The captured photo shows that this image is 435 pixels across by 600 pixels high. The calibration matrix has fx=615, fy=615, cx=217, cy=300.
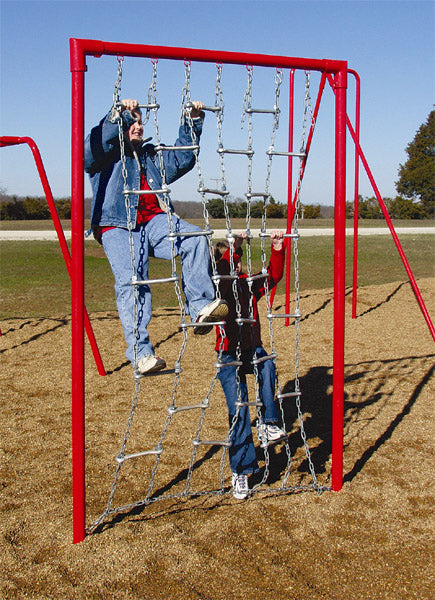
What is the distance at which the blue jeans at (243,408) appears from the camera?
11.3ft

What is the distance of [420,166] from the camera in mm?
44188

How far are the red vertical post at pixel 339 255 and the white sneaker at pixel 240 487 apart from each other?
0.52 meters

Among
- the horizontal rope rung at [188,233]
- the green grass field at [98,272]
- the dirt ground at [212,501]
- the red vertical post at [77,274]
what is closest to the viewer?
the dirt ground at [212,501]

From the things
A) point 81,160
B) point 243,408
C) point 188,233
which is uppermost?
point 81,160

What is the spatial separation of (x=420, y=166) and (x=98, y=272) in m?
35.7

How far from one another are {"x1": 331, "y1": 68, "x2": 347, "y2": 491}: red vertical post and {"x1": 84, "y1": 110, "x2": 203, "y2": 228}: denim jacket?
775mm

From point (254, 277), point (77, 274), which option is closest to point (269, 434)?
point (254, 277)

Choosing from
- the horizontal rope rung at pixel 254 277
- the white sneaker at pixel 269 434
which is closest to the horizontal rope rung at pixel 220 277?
the horizontal rope rung at pixel 254 277

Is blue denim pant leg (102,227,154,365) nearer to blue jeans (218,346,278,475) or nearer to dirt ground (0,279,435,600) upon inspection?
blue jeans (218,346,278,475)

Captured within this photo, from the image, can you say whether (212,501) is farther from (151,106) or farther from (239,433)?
(151,106)

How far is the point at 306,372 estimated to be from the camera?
20.1 feet

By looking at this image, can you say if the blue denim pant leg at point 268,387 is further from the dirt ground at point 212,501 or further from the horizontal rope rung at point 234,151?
A: the horizontal rope rung at point 234,151

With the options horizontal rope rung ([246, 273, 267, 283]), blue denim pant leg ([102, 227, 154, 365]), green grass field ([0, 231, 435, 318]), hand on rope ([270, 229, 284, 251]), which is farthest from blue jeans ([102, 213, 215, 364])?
green grass field ([0, 231, 435, 318])

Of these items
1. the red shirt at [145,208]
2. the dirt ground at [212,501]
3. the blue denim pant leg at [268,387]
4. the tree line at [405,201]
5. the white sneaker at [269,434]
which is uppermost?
the tree line at [405,201]
